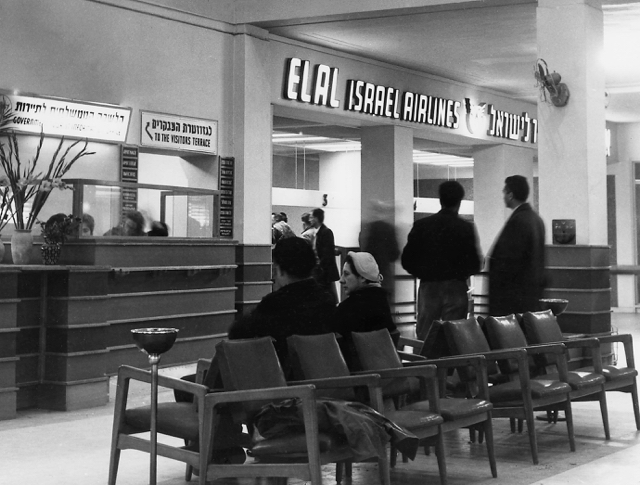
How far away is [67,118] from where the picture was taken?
28.5ft

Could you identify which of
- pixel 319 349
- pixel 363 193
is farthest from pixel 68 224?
pixel 363 193

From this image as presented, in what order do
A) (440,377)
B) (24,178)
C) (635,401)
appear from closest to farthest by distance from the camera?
(440,377)
(635,401)
(24,178)

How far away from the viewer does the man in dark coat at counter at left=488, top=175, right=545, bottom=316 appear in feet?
21.6

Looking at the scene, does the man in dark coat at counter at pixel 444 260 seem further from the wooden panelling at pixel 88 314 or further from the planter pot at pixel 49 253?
the planter pot at pixel 49 253

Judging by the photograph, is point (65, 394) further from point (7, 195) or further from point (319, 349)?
point (319, 349)

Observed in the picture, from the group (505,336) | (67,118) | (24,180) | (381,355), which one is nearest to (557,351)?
(505,336)

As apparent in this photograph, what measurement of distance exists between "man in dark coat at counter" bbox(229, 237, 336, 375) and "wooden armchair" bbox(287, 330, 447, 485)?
0.11 m

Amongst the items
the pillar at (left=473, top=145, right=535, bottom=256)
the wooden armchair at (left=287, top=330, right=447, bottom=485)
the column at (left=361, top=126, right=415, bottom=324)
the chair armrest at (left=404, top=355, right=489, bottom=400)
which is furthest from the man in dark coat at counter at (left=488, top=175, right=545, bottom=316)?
the pillar at (left=473, top=145, right=535, bottom=256)

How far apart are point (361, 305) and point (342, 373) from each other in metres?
0.55

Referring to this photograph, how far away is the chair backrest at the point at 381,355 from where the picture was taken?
4.82 meters

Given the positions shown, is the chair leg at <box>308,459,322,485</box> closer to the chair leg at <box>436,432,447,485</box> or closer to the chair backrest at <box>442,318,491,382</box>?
the chair leg at <box>436,432,447,485</box>

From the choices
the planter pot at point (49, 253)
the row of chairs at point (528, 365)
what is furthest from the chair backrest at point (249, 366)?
the planter pot at point (49, 253)

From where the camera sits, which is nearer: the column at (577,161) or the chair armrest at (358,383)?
the chair armrest at (358,383)

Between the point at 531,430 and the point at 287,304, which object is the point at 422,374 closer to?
the point at 287,304
